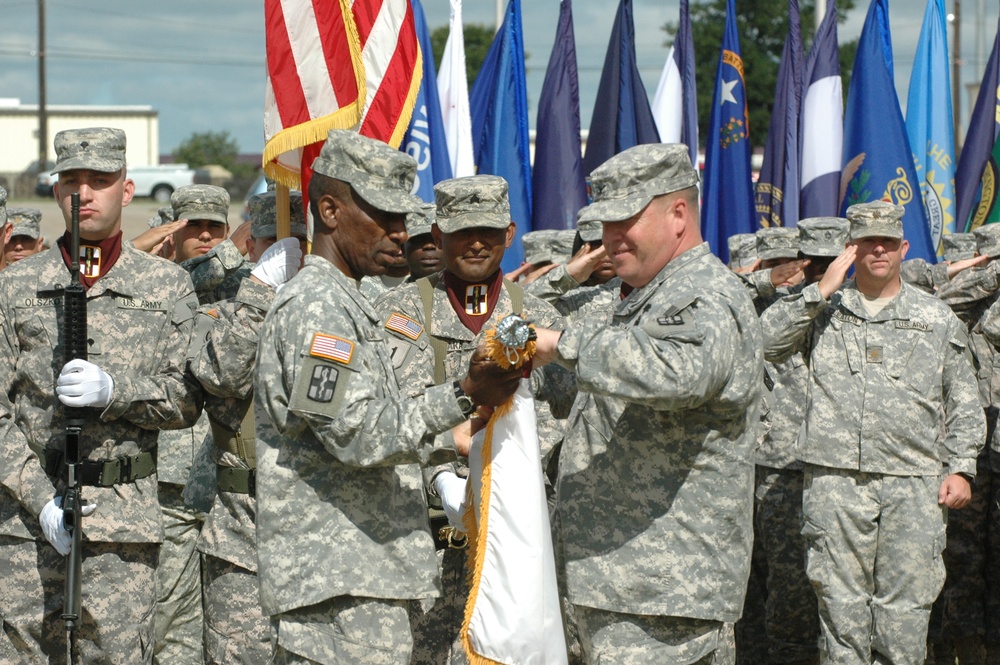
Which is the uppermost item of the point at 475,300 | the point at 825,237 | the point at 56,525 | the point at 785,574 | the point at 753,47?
the point at 753,47

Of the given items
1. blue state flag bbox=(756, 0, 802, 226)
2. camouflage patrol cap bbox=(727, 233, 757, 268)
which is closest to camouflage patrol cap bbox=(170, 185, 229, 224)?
camouflage patrol cap bbox=(727, 233, 757, 268)

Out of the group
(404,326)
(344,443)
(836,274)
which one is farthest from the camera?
(836,274)

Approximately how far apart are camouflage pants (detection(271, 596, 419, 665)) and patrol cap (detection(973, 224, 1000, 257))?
6.24m

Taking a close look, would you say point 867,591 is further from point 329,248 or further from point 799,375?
point 329,248

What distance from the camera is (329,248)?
4.05 m

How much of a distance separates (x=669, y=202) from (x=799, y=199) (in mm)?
6854

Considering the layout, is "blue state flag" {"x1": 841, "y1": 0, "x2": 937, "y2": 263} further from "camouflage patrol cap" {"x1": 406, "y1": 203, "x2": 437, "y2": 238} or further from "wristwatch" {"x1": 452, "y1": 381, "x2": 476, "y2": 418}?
"wristwatch" {"x1": 452, "y1": 381, "x2": 476, "y2": 418}

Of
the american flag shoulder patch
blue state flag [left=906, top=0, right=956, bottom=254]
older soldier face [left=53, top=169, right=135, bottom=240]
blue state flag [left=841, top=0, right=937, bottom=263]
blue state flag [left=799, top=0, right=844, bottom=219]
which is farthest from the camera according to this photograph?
blue state flag [left=906, top=0, right=956, bottom=254]

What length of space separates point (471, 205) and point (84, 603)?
2412 mm

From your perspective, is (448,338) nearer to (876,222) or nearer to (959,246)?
(876,222)

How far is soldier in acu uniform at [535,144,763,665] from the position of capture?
13.7 ft

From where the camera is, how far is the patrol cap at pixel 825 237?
751 centimetres

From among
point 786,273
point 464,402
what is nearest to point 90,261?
point 464,402

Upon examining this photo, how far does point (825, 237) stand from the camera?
7566mm
